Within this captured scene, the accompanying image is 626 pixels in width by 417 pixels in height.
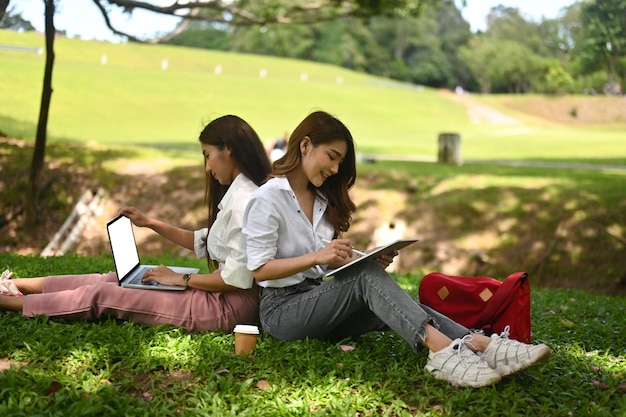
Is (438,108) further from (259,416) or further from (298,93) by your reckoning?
(259,416)

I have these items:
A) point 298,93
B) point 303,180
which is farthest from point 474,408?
point 298,93

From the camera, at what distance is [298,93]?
40906 mm

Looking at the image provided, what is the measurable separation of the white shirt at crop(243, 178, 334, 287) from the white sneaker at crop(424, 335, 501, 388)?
2.92ft

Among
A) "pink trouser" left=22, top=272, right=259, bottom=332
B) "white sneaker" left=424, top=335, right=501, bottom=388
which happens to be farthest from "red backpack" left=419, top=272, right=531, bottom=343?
"pink trouser" left=22, top=272, right=259, bottom=332

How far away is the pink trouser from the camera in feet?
13.9

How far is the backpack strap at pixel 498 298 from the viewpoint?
414cm

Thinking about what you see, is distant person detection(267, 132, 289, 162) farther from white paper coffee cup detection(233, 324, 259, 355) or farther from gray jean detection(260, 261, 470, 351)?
white paper coffee cup detection(233, 324, 259, 355)

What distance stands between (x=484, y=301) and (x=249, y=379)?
4.77 feet

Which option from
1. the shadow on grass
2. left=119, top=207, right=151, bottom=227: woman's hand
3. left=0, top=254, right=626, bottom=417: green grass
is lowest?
the shadow on grass

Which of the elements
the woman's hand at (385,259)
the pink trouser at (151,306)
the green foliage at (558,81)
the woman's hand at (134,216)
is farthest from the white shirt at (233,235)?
the green foliage at (558,81)

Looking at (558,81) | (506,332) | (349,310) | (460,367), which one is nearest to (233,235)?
(349,310)

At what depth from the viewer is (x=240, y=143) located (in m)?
4.32

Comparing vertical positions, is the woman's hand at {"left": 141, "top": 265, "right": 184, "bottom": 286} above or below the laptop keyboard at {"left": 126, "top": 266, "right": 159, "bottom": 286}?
above

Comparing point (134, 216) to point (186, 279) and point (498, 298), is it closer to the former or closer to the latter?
point (186, 279)
